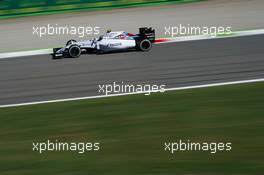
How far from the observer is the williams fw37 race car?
495 inches

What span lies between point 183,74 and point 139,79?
82 cm

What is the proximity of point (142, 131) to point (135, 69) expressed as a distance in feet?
13.3

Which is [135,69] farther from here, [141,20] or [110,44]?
[141,20]

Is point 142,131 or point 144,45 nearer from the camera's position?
point 142,131

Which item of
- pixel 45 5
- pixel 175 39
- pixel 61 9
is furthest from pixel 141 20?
pixel 45 5

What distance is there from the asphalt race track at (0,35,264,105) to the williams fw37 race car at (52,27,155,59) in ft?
0.53

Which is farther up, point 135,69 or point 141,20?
point 141,20

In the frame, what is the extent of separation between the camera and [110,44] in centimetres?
1273

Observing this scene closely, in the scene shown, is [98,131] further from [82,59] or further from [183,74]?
[82,59]

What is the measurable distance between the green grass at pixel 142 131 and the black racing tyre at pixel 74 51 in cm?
360

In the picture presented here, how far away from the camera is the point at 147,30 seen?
12.9m

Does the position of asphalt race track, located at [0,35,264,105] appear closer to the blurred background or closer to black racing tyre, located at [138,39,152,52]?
black racing tyre, located at [138,39,152,52]

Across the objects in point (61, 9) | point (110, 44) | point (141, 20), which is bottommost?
point (110, 44)

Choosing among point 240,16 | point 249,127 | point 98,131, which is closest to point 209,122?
point 249,127
